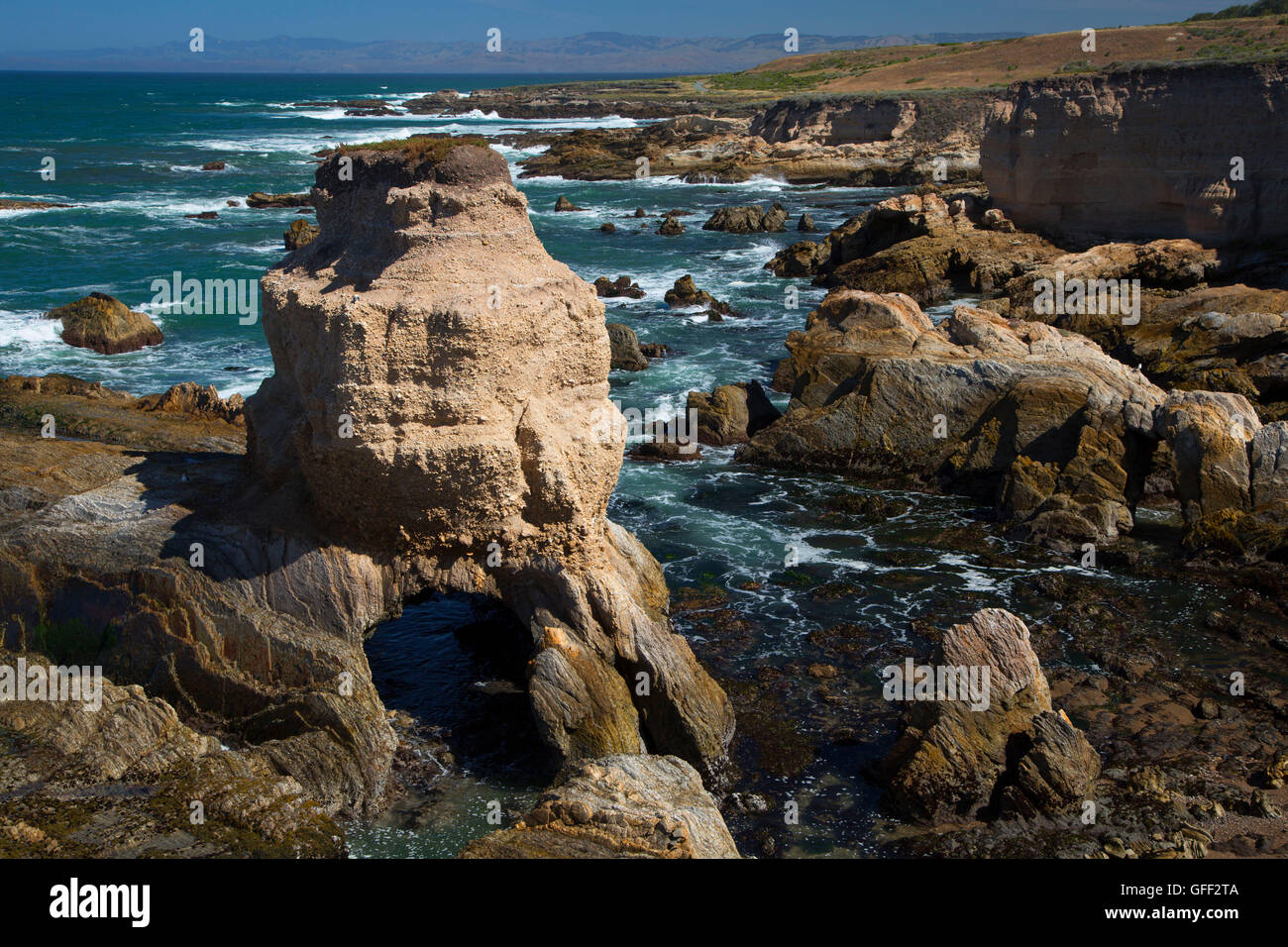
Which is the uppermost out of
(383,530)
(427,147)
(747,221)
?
(747,221)

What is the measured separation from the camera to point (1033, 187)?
40.7 metres

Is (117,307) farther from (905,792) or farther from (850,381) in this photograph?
(905,792)

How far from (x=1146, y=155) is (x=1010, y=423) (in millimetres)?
18929

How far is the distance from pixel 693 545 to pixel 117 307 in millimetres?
22490

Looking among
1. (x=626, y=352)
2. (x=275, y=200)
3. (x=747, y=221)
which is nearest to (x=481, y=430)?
(x=626, y=352)

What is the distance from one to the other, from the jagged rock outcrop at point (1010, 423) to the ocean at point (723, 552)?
100 centimetres

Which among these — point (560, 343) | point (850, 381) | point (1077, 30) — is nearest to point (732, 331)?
point (850, 381)

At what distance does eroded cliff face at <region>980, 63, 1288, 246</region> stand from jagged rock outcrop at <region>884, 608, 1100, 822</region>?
88.2 ft

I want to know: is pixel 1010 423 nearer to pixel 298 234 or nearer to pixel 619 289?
pixel 619 289

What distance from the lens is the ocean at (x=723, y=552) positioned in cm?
1377

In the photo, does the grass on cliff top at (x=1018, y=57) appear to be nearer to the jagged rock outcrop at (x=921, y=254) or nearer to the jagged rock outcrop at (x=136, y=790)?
the jagged rock outcrop at (x=921, y=254)

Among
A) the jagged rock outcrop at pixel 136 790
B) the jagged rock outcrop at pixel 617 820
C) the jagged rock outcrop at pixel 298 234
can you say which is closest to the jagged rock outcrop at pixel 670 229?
the jagged rock outcrop at pixel 298 234

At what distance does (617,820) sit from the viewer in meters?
10.6

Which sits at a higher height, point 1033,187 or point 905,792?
point 1033,187
